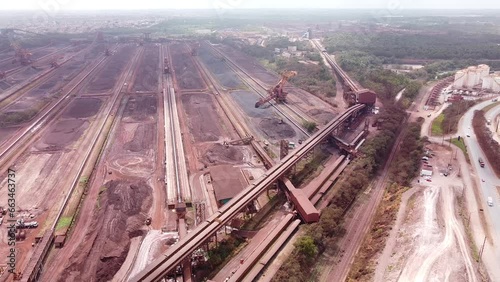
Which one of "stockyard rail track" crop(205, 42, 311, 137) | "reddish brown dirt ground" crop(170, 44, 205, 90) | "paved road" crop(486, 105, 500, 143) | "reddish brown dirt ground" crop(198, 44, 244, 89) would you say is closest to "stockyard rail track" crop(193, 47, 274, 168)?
"reddish brown dirt ground" crop(170, 44, 205, 90)

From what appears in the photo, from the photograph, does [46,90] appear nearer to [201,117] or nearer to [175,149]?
[201,117]

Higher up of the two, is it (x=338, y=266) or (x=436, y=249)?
(x=436, y=249)

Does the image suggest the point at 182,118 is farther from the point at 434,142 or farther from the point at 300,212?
the point at 434,142

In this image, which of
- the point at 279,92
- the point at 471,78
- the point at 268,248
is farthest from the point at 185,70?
the point at 268,248

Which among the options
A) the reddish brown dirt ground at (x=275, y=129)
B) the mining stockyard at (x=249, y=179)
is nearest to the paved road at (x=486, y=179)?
the mining stockyard at (x=249, y=179)

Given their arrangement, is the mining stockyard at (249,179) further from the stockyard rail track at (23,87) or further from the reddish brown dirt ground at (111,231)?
the stockyard rail track at (23,87)

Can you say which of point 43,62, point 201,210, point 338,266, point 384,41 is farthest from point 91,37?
point 338,266

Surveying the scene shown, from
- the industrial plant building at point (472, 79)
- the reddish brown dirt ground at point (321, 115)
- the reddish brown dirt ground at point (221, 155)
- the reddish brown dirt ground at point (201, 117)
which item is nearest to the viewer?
the reddish brown dirt ground at point (221, 155)
